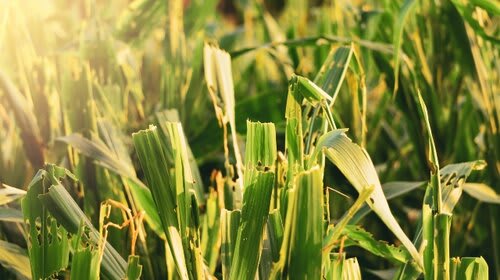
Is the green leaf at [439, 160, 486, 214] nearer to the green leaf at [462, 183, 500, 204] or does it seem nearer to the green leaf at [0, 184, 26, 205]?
the green leaf at [462, 183, 500, 204]

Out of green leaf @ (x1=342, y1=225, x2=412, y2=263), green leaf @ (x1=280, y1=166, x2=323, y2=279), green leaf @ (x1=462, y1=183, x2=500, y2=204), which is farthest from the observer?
green leaf @ (x1=462, y1=183, x2=500, y2=204)

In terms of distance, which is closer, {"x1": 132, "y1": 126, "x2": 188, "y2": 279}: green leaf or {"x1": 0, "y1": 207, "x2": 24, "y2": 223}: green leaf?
{"x1": 132, "y1": 126, "x2": 188, "y2": 279}: green leaf

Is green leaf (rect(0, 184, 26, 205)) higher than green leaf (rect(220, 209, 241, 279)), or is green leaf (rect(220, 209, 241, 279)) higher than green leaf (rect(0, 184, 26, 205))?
green leaf (rect(0, 184, 26, 205))

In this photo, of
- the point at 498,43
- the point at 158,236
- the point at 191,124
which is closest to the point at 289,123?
the point at 158,236

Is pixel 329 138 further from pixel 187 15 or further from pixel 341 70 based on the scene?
pixel 187 15

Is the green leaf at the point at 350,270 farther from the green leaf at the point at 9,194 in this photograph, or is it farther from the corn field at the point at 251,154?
the green leaf at the point at 9,194

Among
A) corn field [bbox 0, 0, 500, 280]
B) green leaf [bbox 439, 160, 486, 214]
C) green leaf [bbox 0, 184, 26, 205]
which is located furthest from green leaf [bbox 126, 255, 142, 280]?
green leaf [bbox 439, 160, 486, 214]

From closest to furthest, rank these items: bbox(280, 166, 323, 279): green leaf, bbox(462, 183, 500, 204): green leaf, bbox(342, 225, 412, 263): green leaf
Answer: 1. bbox(280, 166, 323, 279): green leaf
2. bbox(342, 225, 412, 263): green leaf
3. bbox(462, 183, 500, 204): green leaf

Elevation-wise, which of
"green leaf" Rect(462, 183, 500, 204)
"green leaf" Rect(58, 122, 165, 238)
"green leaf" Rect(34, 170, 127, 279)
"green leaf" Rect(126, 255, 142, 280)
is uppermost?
"green leaf" Rect(58, 122, 165, 238)

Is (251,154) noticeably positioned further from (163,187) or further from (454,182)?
(454,182)
